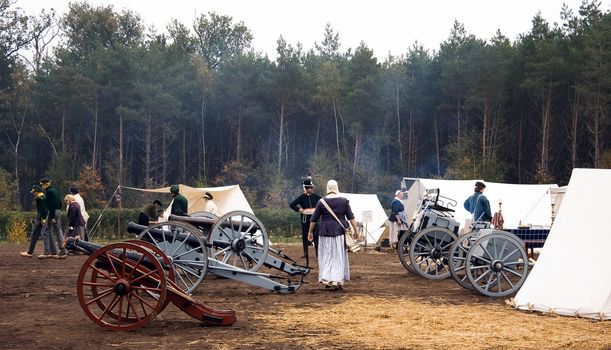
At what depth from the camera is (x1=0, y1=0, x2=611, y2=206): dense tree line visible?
4275 cm

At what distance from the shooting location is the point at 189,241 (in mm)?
10484

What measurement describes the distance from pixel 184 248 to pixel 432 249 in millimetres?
4335

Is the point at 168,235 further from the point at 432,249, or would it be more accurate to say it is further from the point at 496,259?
the point at 432,249

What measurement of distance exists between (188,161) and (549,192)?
3396 centimetres

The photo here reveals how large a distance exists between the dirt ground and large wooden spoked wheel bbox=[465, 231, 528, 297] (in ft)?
0.92

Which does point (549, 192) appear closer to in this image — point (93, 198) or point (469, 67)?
point (469, 67)

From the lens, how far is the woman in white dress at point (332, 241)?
37.2ft

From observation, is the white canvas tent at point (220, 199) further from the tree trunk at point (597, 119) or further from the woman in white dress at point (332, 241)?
the tree trunk at point (597, 119)

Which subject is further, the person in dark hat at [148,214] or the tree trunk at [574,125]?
the tree trunk at [574,125]

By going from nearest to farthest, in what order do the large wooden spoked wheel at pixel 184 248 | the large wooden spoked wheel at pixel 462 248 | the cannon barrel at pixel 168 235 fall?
the large wooden spoked wheel at pixel 184 248
the cannon barrel at pixel 168 235
the large wooden spoked wheel at pixel 462 248

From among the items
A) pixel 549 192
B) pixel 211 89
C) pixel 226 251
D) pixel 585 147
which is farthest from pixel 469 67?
pixel 226 251

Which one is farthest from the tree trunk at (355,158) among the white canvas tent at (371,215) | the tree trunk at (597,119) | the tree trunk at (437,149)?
the white canvas tent at (371,215)

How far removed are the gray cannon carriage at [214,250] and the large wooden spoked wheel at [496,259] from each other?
2202 mm

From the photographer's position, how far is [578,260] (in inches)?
353
